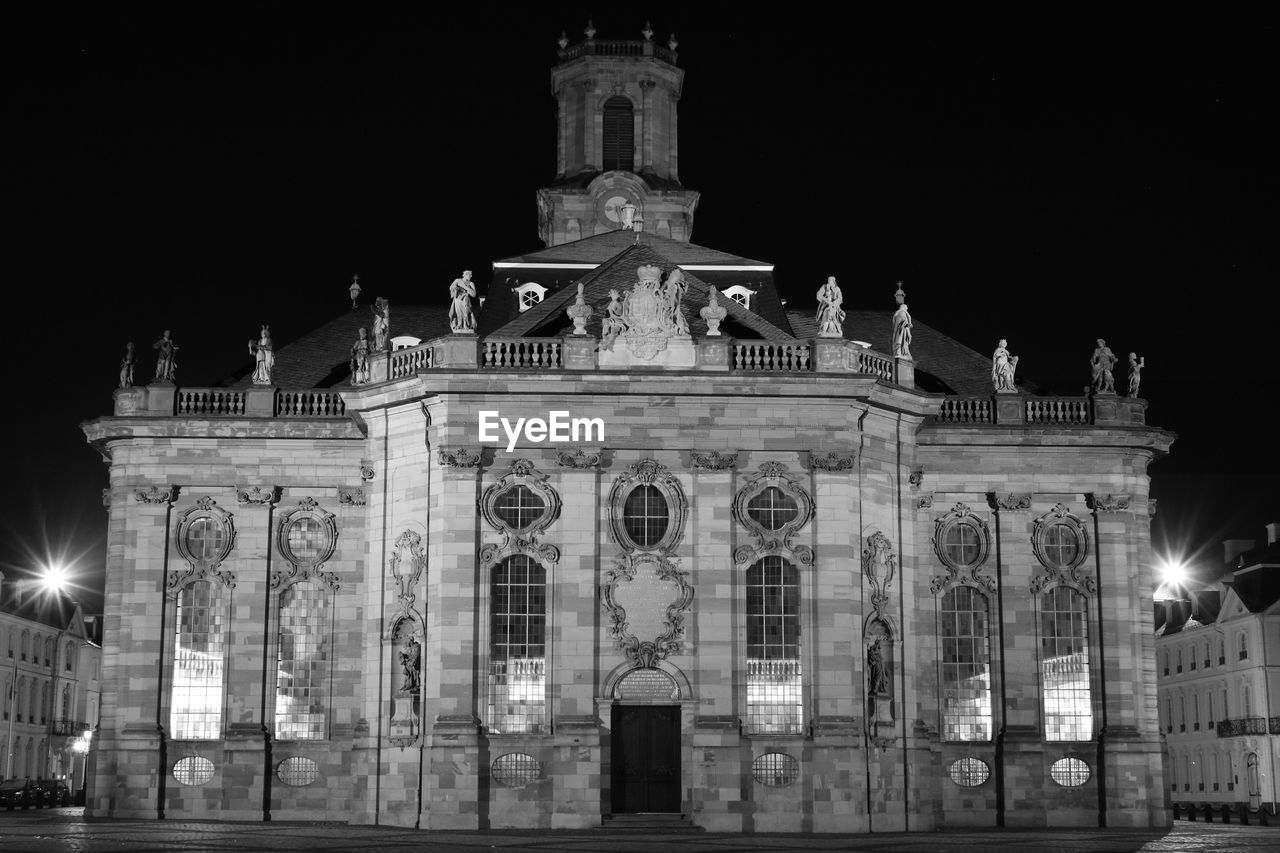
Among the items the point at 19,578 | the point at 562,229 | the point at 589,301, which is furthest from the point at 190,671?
the point at 19,578

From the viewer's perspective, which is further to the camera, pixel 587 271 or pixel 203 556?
pixel 587 271

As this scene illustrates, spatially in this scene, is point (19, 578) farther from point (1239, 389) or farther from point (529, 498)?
point (1239, 389)

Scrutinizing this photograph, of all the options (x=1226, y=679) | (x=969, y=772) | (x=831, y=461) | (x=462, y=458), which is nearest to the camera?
(x=462, y=458)

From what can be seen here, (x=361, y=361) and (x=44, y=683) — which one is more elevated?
(x=361, y=361)

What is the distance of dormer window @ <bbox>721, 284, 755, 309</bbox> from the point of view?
58.6 meters

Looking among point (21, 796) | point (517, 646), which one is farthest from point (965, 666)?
point (21, 796)

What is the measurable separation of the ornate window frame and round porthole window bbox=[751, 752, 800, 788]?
5.71m

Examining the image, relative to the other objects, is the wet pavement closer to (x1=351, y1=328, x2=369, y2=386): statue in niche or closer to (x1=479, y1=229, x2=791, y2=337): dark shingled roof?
(x1=351, y1=328, x2=369, y2=386): statue in niche

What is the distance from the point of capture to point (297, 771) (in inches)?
2076

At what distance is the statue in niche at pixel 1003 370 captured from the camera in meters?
57.0

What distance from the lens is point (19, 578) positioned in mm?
92625

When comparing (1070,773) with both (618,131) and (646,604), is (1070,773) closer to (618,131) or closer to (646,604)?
(646,604)

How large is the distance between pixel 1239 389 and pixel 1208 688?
20.1 metres

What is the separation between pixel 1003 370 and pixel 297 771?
23137mm
